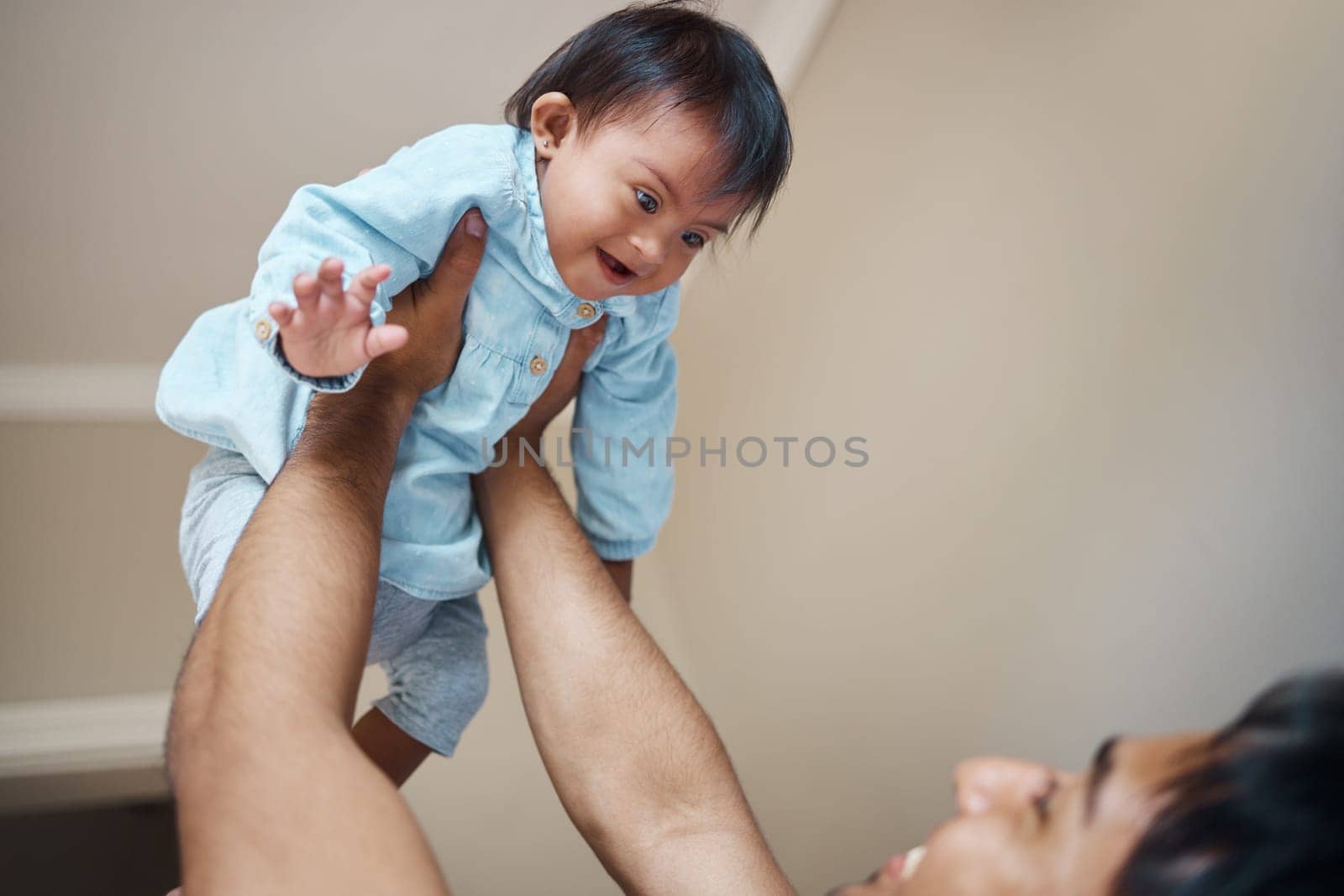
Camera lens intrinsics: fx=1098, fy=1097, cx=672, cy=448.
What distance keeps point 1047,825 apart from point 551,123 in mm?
714

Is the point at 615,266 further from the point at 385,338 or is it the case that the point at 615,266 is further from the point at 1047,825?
the point at 1047,825

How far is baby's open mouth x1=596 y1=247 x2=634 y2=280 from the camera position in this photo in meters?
0.95

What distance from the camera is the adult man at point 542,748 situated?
1.52 ft

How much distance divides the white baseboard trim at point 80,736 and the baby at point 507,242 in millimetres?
508

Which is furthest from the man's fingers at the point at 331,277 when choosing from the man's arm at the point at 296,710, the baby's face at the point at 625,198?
the baby's face at the point at 625,198

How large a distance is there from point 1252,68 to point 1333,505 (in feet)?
1.26

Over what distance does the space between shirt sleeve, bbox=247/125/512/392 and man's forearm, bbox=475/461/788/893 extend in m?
0.25

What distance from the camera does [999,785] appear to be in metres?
0.58

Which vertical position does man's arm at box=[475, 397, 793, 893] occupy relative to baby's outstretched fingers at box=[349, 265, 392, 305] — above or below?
below

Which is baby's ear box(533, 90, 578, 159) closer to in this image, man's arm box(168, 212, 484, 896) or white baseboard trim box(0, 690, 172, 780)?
man's arm box(168, 212, 484, 896)

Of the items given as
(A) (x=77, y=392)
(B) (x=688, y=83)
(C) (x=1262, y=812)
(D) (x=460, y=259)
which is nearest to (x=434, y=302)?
(D) (x=460, y=259)

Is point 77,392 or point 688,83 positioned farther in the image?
point 77,392

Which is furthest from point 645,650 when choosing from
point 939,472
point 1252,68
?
point 1252,68

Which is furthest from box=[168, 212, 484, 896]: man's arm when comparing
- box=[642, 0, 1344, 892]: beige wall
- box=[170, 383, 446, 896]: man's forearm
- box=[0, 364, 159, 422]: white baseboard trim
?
box=[0, 364, 159, 422]: white baseboard trim
